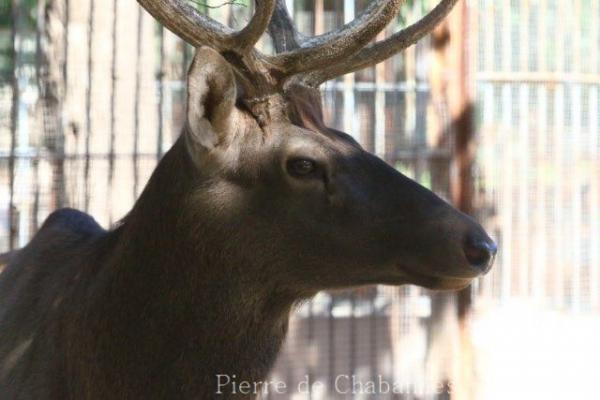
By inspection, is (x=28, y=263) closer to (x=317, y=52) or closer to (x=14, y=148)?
(x=317, y=52)

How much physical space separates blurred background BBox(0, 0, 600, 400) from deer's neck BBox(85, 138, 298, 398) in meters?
2.65

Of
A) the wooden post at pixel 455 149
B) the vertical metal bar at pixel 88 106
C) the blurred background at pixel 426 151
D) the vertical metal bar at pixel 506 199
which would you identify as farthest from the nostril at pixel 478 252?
the vertical metal bar at pixel 506 199

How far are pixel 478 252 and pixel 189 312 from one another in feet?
2.92

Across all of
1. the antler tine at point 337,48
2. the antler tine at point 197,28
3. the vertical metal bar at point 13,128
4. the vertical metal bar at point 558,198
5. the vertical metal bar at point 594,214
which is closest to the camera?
the antler tine at point 197,28

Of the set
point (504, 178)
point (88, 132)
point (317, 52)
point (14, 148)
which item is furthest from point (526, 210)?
point (317, 52)

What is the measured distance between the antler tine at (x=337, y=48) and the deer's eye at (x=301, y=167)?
1.17 feet

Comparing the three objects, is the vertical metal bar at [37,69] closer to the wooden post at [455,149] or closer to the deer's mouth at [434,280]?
the wooden post at [455,149]

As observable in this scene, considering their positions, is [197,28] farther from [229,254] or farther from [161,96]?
[161,96]

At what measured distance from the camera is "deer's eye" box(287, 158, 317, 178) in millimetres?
3051

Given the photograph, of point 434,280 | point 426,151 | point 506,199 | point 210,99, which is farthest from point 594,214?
point 210,99

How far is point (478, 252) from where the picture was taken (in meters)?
2.84

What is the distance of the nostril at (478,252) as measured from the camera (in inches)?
112

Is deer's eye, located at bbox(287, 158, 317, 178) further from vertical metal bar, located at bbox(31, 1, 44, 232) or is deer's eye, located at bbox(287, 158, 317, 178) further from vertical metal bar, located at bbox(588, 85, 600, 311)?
vertical metal bar, located at bbox(588, 85, 600, 311)

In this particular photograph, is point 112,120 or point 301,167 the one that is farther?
point 112,120
